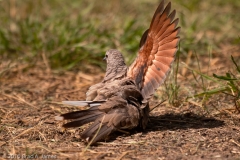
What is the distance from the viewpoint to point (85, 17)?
757cm

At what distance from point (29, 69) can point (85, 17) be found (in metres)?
2.07

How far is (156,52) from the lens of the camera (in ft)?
12.6

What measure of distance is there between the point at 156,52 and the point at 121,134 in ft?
2.47

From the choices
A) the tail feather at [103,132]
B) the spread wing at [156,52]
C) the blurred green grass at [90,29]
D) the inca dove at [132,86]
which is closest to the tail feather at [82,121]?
the inca dove at [132,86]

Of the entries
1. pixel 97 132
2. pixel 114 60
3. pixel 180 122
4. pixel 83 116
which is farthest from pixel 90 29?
pixel 97 132

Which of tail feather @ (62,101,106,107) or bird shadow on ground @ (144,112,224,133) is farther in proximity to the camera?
bird shadow on ground @ (144,112,224,133)

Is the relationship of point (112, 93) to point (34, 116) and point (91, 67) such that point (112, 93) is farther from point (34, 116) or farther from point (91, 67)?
point (91, 67)

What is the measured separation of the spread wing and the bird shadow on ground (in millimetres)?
346

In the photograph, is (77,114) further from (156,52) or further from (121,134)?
(156,52)

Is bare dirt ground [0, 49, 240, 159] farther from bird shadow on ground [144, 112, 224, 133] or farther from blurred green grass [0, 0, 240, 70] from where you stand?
blurred green grass [0, 0, 240, 70]

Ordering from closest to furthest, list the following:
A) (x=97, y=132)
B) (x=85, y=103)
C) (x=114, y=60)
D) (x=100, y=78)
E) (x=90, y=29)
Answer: (x=97, y=132) → (x=85, y=103) → (x=114, y=60) → (x=100, y=78) → (x=90, y=29)

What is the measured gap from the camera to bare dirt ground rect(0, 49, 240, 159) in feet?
10.7

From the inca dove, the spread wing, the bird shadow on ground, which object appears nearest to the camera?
the inca dove

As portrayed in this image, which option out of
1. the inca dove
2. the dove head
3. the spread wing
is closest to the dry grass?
the inca dove
